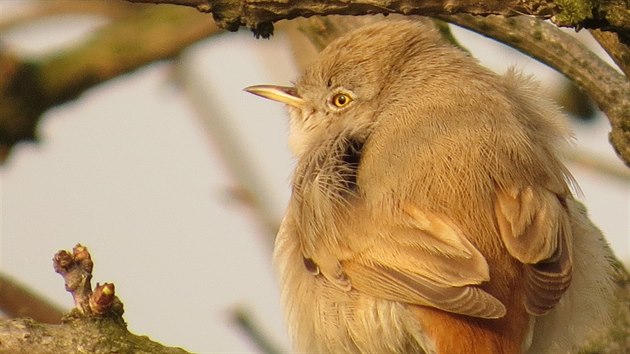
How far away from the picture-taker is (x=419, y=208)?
4047 millimetres

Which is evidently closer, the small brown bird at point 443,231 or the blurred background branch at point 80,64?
the small brown bird at point 443,231

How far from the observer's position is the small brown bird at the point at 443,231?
385 cm

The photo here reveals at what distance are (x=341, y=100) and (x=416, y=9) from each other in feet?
6.10

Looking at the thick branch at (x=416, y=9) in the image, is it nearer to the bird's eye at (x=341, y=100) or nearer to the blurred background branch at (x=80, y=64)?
the bird's eye at (x=341, y=100)

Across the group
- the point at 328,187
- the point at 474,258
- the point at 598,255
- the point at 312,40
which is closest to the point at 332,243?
the point at 328,187

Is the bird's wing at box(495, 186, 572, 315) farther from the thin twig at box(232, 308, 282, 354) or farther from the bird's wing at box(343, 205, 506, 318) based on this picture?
the thin twig at box(232, 308, 282, 354)

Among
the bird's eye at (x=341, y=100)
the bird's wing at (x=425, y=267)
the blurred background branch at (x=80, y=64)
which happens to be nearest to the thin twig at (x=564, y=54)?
the bird's eye at (x=341, y=100)

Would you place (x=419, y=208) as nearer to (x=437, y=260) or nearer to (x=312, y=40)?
(x=437, y=260)

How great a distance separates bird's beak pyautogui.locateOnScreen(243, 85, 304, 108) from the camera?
5363 mm

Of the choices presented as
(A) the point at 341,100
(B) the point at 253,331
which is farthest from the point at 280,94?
(B) the point at 253,331

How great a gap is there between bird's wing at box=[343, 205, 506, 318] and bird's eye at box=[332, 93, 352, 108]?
45.9 inches

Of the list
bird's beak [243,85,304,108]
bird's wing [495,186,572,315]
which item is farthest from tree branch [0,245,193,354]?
bird's beak [243,85,304,108]

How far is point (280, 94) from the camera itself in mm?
5406

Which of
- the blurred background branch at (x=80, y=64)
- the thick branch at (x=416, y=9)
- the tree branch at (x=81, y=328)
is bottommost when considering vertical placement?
the tree branch at (x=81, y=328)
